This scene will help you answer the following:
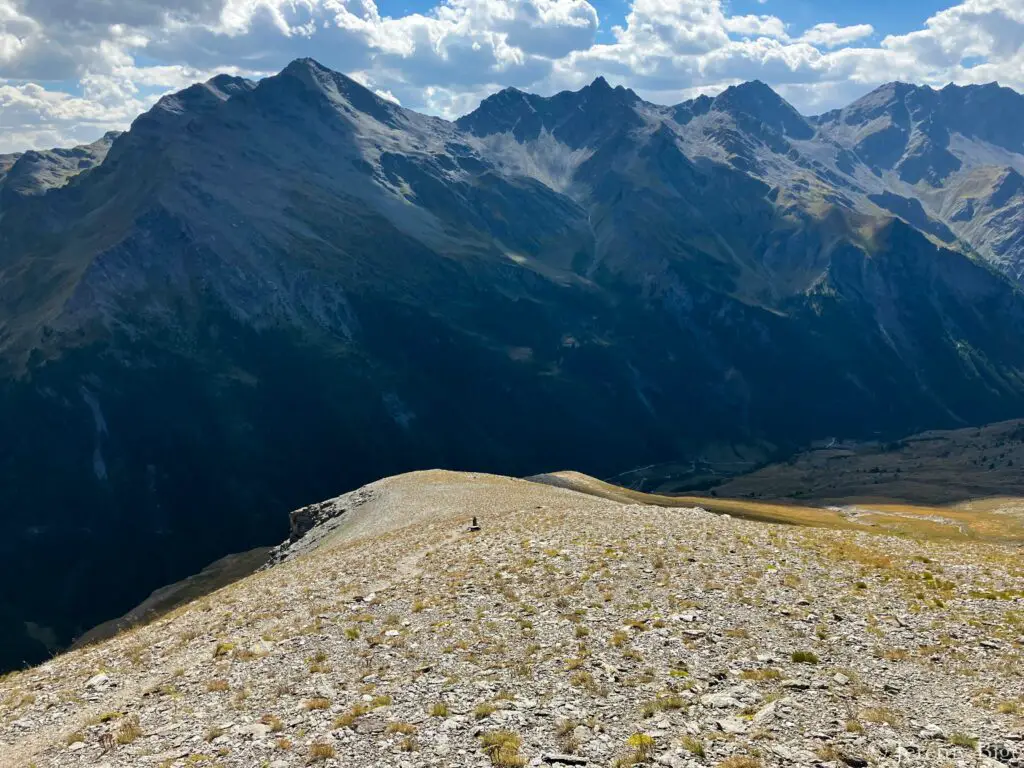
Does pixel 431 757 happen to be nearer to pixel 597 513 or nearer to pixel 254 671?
pixel 254 671

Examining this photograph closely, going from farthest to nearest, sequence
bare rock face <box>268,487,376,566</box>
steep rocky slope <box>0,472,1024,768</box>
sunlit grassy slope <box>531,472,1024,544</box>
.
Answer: sunlit grassy slope <box>531,472,1024,544</box> → bare rock face <box>268,487,376,566</box> → steep rocky slope <box>0,472,1024,768</box>

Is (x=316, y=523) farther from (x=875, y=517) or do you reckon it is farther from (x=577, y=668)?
(x=875, y=517)

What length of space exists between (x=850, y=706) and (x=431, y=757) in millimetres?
11041

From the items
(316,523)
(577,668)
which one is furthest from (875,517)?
(577,668)

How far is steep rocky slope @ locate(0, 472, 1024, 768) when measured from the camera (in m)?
18.4

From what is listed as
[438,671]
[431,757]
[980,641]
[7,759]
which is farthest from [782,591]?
[7,759]

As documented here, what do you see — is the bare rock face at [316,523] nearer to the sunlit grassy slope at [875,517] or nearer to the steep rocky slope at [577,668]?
the steep rocky slope at [577,668]

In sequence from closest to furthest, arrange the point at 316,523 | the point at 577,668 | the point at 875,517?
the point at 577,668, the point at 316,523, the point at 875,517

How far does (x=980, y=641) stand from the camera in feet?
77.1

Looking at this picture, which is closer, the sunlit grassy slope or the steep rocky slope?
the steep rocky slope

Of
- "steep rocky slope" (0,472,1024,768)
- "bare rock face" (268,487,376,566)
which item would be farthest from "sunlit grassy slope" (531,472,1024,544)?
"steep rocky slope" (0,472,1024,768)

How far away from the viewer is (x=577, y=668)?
904 inches

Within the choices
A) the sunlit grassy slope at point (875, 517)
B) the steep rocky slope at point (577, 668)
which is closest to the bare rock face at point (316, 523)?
the steep rocky slope at point (577, 668)

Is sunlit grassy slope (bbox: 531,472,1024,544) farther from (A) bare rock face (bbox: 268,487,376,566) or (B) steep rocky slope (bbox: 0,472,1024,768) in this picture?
(B) steep rocky slope (bbox: 0,472,1024,768)
